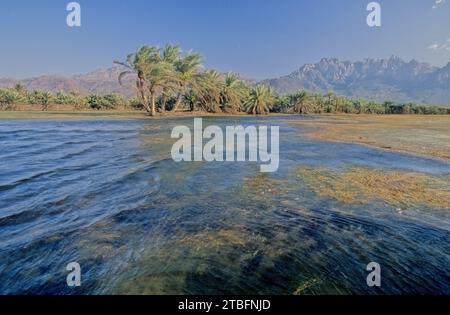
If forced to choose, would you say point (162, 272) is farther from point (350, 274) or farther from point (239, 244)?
point (350, 274)

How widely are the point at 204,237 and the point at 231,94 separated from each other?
61174 millimetres

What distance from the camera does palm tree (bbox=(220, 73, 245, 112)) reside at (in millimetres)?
65375

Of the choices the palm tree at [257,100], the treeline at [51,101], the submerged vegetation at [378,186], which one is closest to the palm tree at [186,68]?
the palm tree at [257,100]

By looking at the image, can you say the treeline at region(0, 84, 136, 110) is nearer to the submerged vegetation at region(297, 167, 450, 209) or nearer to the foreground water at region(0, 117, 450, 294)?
the foreground water at region(0, 117, 450, 294)

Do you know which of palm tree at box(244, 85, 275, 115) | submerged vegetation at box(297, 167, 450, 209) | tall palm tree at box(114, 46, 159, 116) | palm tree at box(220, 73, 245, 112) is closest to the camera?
submerged vegetation at box(297, 167, 450, 209)

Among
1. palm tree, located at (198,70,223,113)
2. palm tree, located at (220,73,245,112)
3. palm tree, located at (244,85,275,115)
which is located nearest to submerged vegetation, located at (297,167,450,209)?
palm tree, located at (198,70,223,113)

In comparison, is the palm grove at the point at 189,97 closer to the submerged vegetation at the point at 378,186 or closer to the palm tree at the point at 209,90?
the palm tree at the point at 209,90

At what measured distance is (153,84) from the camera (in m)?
50.7

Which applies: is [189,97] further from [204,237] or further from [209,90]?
[204,237]

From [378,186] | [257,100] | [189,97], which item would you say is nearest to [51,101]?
[189,97]

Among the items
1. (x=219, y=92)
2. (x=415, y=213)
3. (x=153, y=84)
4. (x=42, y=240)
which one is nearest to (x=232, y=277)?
(x=42, y=240)

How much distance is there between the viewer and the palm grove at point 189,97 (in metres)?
50.9

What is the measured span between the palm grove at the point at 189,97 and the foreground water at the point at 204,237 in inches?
1668

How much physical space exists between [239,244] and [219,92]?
197 feet
